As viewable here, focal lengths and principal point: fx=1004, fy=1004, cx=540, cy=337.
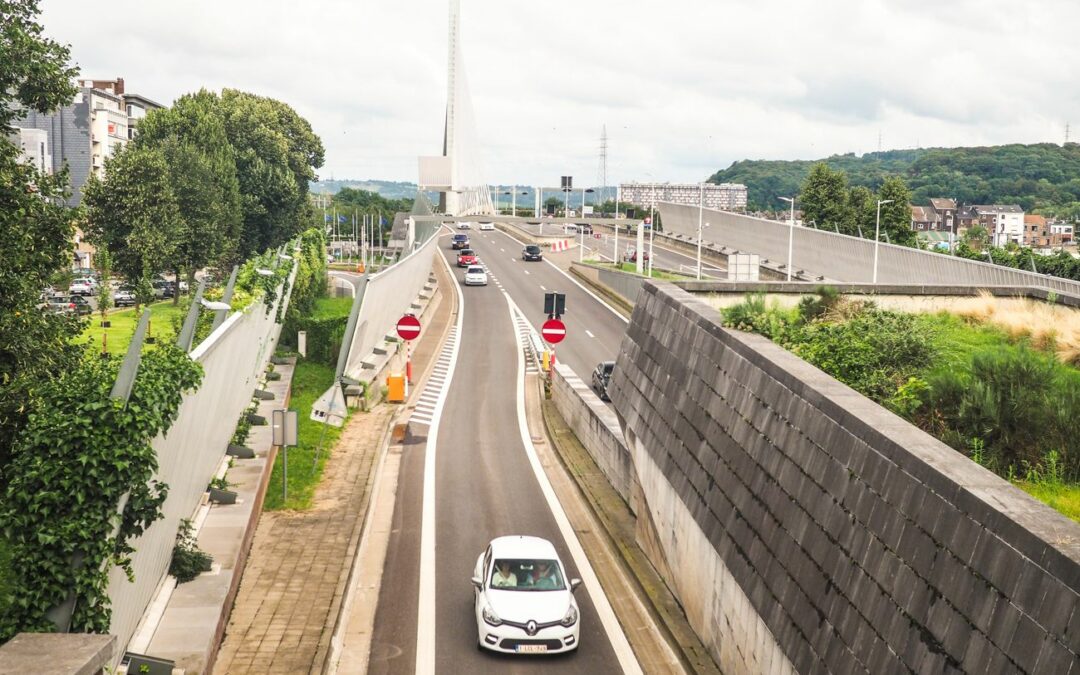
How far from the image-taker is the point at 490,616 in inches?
658

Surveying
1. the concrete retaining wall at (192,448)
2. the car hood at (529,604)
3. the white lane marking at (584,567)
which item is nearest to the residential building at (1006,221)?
the white lane marking at (584,567)

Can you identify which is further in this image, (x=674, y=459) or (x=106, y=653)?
(x=674, y=459)

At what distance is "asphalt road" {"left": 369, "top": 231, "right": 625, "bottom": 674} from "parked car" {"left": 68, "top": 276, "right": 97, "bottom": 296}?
51.0 m

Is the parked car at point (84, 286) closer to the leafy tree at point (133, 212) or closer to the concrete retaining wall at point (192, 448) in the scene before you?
the leafy tree at point (133, 212)

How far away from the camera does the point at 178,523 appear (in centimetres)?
1725

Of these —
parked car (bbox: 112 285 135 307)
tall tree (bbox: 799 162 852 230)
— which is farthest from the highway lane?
tall tree (bbox: 799 162 852 230)

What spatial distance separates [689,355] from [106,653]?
11917 millimetres

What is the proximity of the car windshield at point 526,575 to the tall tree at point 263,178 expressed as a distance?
214 ft

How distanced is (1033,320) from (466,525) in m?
13.4

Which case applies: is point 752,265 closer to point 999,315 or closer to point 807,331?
point 999,315

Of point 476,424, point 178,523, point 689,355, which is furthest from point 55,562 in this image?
point 476,424

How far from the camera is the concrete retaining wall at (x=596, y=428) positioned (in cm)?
2597

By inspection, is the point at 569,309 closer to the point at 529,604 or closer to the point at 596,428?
the point at 596,428

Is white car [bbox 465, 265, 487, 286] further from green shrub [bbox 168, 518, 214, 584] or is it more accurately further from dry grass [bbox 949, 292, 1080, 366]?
green shrub [bbox 168, 518, 214, 584]
